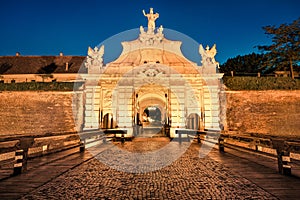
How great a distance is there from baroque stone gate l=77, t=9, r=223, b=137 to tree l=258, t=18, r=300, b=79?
12765mm

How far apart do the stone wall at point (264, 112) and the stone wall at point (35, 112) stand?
1531 cm

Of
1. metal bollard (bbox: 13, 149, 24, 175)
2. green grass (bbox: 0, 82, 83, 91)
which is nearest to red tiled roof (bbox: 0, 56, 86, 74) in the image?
green grass (bbox: 0, 82, 83, 91)

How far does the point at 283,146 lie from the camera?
5.58 m

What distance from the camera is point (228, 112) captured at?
21.3 metres

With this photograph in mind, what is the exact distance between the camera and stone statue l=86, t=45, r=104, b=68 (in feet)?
64.2

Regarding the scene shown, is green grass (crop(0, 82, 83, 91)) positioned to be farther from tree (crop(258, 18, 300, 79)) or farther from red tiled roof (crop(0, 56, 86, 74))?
tree (crop(258, 18, 300, 79))

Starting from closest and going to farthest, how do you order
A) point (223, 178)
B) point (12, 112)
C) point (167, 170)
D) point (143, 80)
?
1. point (223, 178)
2. point (167, 170)
3. point (143, 80)
4. point (12, 112)

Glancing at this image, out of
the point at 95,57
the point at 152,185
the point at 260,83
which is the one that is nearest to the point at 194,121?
the point at 260,83

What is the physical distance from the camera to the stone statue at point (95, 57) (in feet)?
64.2

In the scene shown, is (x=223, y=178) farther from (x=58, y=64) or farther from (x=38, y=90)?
(x=58, y=64)

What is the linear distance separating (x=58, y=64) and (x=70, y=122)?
13297 millimetres

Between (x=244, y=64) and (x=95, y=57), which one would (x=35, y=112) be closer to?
(x=95, y=57)

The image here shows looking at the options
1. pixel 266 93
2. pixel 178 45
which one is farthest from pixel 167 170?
pixel 266 93

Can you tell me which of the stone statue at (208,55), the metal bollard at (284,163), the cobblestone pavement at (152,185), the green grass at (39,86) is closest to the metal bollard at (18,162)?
the cobblestone pavement at (152,185)
